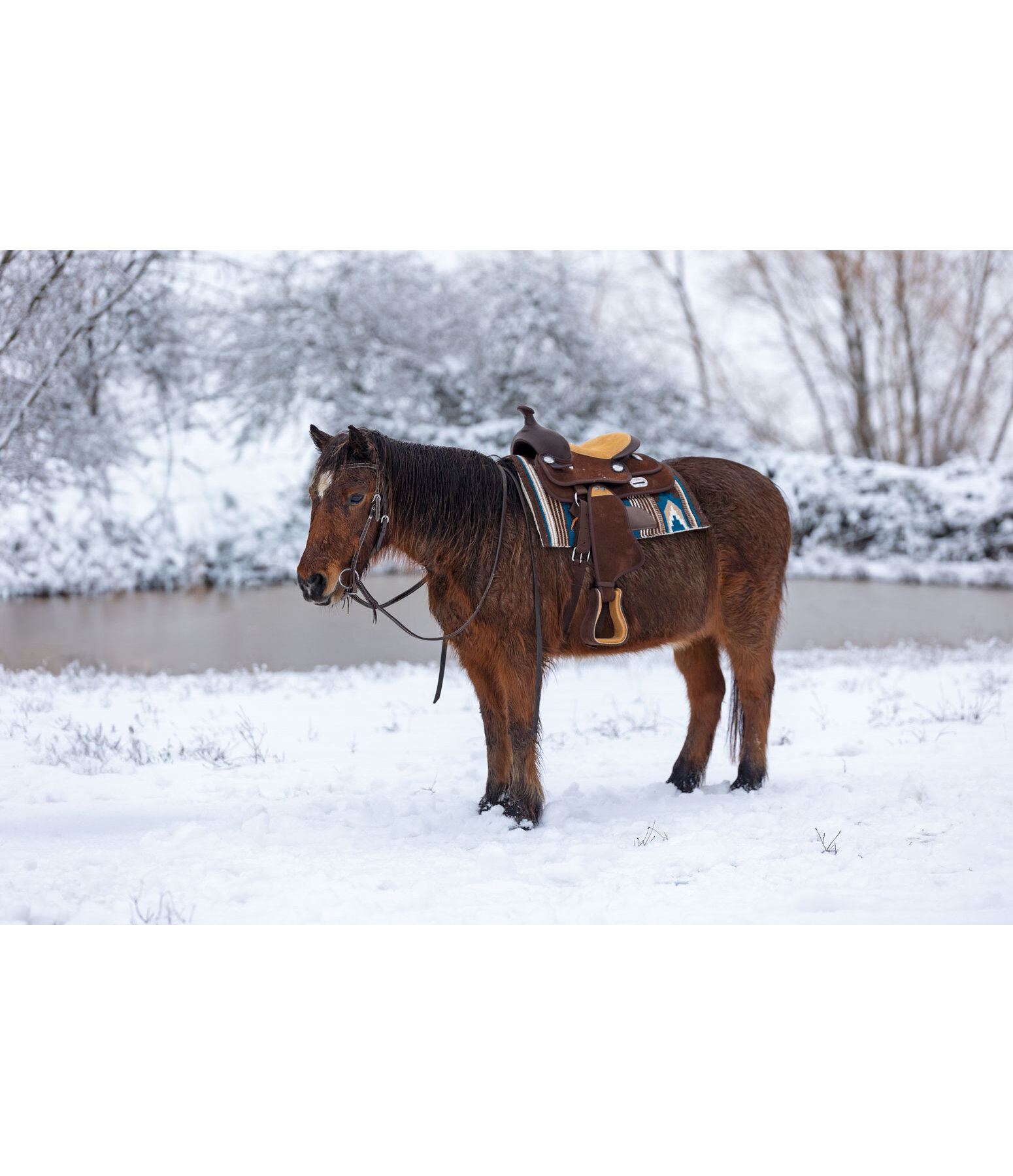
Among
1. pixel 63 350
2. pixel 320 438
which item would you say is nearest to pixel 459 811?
pixel 320 438

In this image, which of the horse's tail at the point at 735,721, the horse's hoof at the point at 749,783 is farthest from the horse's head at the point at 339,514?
the horse's hoof at the point at 749,783

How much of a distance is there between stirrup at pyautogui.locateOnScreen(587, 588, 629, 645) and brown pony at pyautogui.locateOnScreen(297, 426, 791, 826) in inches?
2.2

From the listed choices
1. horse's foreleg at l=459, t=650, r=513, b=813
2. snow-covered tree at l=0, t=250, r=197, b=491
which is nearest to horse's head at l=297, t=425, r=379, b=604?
horse's foreleg at l=459, t=650, r=513, b=813

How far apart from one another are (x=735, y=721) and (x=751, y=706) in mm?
96

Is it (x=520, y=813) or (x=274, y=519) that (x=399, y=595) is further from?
(x=274, y=519)

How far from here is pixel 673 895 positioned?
9.76 feet

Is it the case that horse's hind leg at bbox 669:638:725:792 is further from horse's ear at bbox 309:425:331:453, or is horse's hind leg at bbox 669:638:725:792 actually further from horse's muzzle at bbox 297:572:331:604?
horse's ear at bbox 309:425:331:453

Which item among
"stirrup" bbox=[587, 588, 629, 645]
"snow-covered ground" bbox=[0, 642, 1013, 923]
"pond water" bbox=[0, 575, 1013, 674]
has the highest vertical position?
"stirrup" bbox=[587, 588, 629, 645]

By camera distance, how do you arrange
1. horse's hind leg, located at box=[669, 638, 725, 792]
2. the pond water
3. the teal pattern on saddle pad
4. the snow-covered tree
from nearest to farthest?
the teal pattern on saddle pad
horse's hind leg, located at box=[669, 638, 725, 792]
the snow-covered tree
the pond water

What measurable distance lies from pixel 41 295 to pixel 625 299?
4355 millimetres

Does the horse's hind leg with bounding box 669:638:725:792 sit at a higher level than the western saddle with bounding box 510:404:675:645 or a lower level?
lower

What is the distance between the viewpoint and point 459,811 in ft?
12.1

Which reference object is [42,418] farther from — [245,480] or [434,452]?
[434,452]

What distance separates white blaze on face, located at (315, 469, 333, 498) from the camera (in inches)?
126
